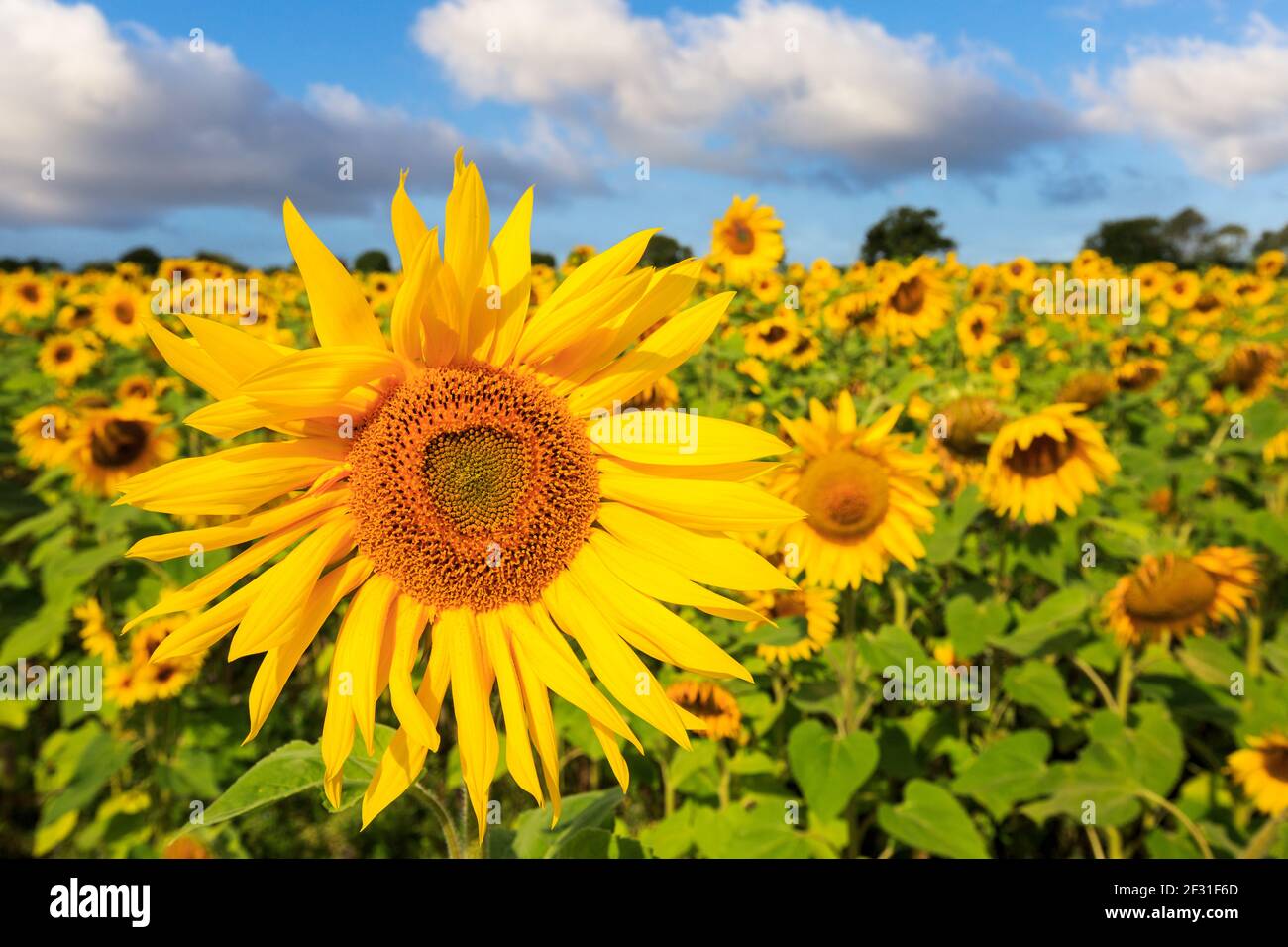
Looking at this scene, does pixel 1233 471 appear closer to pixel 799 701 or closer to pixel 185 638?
pixel 799 701

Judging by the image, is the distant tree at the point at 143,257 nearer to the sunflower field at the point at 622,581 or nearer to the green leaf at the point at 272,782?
the sunflower field at the point at 622,581

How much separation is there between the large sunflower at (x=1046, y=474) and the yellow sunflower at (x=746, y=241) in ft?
16.1

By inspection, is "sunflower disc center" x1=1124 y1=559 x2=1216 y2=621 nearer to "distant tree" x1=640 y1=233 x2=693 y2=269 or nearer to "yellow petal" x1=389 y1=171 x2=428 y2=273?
"yellow petal" x1=389 y1=171 x2=428 y2=273

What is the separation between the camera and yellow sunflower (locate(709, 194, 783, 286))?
27.6ft

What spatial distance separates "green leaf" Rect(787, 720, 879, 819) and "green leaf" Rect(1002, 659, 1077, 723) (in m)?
1.08

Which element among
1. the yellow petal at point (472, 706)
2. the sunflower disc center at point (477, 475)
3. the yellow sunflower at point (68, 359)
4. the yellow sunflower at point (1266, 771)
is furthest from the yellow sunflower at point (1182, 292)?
the yellow sunflower at point (68, 359)

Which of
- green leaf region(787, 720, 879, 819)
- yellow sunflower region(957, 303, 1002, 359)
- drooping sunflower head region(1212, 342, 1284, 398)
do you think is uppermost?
yellow sunflower region(957, 303, 1002, 359)

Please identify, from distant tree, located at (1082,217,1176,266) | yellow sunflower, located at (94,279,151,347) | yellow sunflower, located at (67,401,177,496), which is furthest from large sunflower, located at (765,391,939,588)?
distant tree, located at (1082,217,1176,266)

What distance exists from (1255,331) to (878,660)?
34.6 ft

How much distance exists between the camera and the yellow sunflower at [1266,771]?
3391mm

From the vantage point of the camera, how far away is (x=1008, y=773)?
3387 mm

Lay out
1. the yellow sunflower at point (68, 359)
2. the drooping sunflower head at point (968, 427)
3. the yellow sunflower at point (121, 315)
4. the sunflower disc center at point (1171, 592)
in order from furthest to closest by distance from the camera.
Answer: the yellow sunflower at point (121, 315) < the yellow sunflower at point (68, 359) < the drooping sunflower head at point (968, 427) < the sunflower disc center at point (1171, 592)

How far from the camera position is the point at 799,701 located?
3.33 metres
